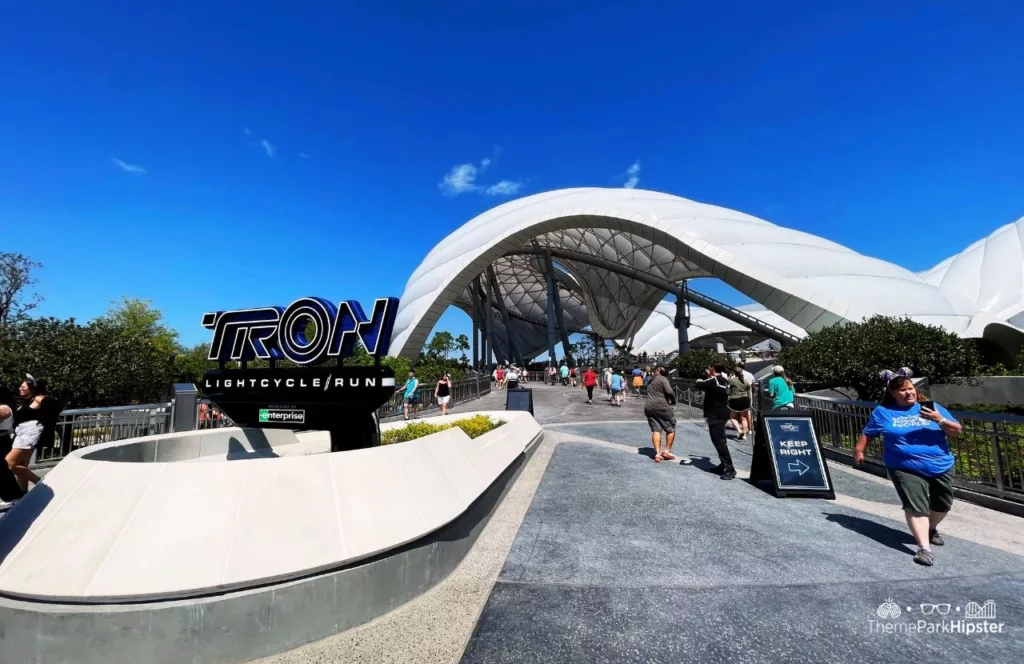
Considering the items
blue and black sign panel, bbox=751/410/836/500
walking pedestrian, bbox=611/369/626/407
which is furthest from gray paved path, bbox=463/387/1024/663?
walking pedestrian, bbox=611/369/626/407

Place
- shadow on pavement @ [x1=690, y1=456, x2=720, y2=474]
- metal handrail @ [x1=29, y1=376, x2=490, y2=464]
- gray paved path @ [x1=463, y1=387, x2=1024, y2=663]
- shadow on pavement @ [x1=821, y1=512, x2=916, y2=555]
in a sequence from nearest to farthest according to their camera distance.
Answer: gray paved path @ [x1=463, y1=387, x2=1024, y2=663] < shadow on pavement @ [x1=821, y1=512, x2=916, y2=555] < shadow on pavement @ [x1=690, y1=456, x2=720, y2=474] < metal handrail @ [x1=29, y1=376, x2=490, y2=464]

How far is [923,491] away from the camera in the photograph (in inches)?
172

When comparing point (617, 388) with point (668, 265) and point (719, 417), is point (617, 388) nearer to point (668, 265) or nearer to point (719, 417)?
point (719, 417)

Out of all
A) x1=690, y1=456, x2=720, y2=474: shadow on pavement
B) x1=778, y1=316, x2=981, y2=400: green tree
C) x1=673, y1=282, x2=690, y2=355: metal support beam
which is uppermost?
x1=673, y1=282, x2=690, y2=355: metal support beam

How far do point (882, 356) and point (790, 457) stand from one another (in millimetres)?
11874

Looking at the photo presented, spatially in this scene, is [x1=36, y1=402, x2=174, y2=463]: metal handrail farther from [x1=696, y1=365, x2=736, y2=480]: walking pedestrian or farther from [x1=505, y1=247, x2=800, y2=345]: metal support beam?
[x1=505, y1=247, x2=800, y2=345]: metal support beam

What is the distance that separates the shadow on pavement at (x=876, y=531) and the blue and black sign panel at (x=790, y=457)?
73cm

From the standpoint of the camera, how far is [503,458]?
6.89 m

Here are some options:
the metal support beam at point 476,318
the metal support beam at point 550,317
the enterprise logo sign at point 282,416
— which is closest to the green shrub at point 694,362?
the metal support beam at point 550,317

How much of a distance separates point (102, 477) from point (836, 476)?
9919 mm

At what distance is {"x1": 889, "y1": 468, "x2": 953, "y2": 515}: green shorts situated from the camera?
171 inches

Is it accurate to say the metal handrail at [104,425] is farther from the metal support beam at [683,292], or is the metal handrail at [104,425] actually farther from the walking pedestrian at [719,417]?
the metal support beam at [683,292]

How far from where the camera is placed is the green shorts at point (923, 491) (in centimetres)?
436

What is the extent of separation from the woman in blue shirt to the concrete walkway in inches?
15.8
